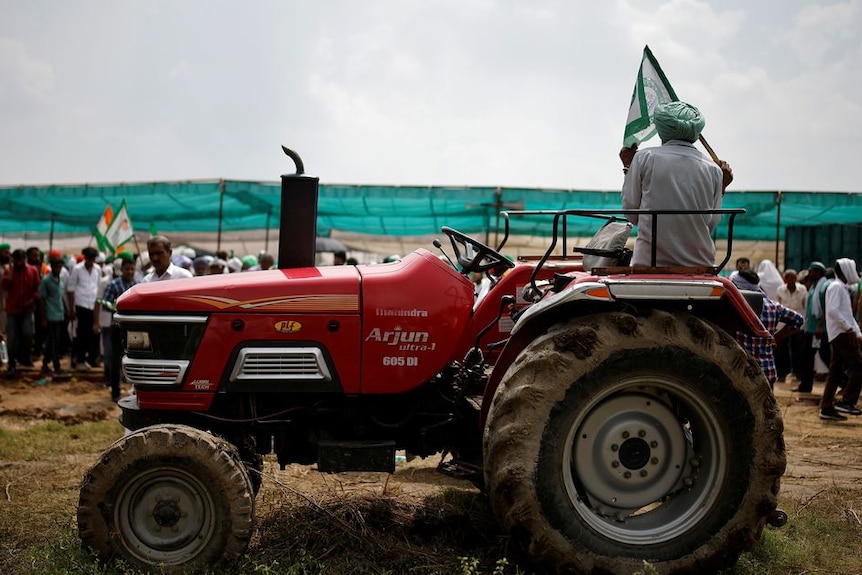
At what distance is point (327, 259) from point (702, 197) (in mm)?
16699

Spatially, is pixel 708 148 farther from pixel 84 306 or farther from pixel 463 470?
pixel 84 306

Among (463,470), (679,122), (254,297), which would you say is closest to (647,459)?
(463,470)

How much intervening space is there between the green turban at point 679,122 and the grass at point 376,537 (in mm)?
2319

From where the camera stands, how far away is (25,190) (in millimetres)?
16531

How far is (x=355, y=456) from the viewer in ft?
14.7

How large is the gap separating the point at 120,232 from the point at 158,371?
36.7ft

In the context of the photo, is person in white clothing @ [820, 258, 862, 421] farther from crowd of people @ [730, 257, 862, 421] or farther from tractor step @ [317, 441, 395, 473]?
tractor step @ [317, 441, 395, 473]

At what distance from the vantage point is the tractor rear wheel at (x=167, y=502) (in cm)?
405

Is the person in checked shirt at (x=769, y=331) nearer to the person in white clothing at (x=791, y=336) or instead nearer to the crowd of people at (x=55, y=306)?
the person in white clothing at (x=791, y=336)

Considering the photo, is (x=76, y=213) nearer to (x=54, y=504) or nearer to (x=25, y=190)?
(x=25, y=190)

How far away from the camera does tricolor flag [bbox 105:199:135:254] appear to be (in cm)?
1462

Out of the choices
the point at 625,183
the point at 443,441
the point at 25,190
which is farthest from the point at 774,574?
the point at 25,190

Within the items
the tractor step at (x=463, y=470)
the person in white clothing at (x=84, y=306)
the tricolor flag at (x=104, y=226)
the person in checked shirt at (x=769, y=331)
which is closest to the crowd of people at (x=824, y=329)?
the person in checked shirt at (x=769, y=331)

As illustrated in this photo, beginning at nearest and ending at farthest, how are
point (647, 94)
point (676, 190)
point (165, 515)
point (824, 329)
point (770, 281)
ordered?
point (165, 515) → point (676, 190) → point (647, 94) → point (824, 329) → point (770, 281)
